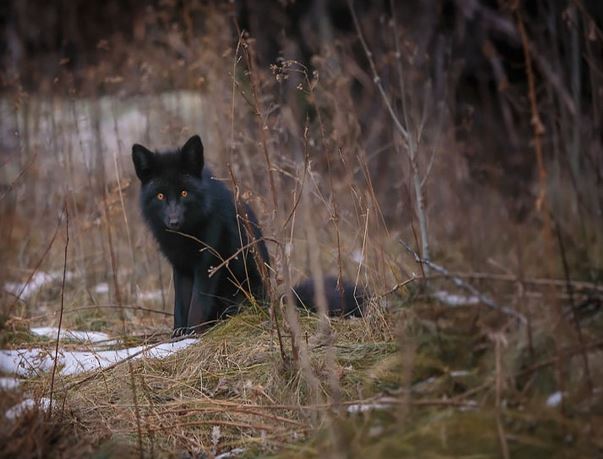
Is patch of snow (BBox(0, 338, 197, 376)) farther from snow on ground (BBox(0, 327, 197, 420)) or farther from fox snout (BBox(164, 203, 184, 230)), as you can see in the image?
fox snout (BBox(164, 203, 184, 230))

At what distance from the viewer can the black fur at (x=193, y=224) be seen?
436 cm

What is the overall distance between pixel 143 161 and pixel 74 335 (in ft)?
3.77

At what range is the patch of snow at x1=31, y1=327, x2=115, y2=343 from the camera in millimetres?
4297

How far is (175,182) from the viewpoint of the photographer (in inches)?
173

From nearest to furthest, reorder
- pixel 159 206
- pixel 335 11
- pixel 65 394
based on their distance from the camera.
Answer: pixel 65 394, pixel 159 206, pixel 335 11

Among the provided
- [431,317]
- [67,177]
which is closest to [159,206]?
[67,177]

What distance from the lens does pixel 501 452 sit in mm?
2221

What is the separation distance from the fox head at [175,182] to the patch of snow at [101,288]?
148 cm

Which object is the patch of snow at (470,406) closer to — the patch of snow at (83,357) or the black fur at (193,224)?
the patch of snow at (83,357)

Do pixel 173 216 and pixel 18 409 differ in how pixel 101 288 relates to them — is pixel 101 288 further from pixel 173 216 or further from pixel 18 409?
pixel 18 409

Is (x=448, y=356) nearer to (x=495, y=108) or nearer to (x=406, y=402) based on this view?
(x=406, y=402)

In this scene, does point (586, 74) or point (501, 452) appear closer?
point (501, 452)

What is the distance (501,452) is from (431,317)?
65 centimetres

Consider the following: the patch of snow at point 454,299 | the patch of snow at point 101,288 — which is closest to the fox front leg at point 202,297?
the patch of snow at point 101,288
